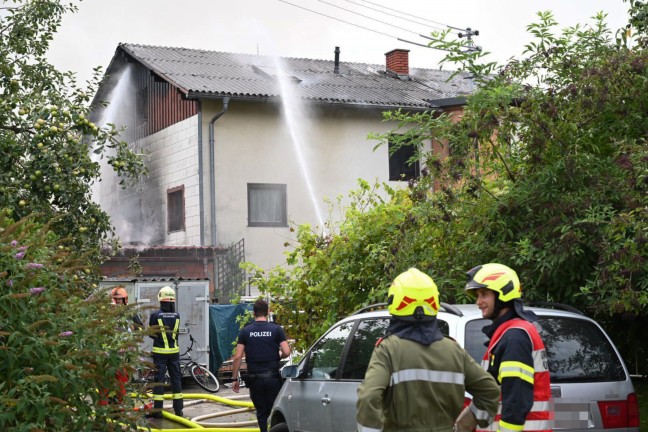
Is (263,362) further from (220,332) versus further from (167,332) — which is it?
(220,332)

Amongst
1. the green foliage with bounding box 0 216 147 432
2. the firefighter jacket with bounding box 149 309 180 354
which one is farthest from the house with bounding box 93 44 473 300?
the green foliage with bounding box 0 216 147 432

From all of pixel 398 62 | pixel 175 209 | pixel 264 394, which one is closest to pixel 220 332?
pixel 175 209

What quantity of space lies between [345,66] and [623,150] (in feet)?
78.0

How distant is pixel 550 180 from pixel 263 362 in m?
3.59

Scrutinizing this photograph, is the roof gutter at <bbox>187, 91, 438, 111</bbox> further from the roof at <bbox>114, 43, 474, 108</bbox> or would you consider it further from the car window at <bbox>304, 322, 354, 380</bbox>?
the car window at <bbox>304, 322, 354, 380</bbox>

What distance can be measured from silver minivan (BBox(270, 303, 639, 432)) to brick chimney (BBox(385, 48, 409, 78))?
24.7 meters

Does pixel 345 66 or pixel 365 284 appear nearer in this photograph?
pixel 365 284

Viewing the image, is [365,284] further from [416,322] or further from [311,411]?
[416,322]

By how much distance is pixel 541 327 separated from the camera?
6547 mm

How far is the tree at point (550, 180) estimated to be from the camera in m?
8.00

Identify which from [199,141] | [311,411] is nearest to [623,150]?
[311,411]

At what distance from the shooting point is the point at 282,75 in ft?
91.9

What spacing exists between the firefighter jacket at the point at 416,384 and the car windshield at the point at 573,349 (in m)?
1.65

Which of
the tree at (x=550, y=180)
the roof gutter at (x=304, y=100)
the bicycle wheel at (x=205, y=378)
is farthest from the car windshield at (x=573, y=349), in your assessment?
the roof gutter at (x=304, y=100)
